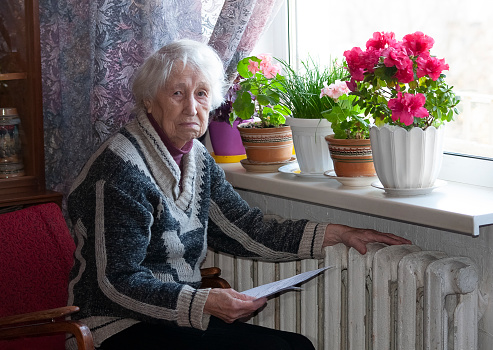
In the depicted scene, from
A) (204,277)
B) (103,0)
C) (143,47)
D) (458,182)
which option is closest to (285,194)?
(204,277)

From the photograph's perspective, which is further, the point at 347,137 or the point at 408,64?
the point at 347,137

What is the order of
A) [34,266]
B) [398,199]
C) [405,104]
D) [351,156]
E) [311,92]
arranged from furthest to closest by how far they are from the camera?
[311,92] < [34,266] < [351,156] < [398,199] < [405,104]

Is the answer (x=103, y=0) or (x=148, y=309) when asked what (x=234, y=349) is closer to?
(x=148, y=309)

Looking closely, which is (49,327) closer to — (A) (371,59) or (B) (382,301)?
(B) (382,301)

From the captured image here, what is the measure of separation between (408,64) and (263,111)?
25.2 inches

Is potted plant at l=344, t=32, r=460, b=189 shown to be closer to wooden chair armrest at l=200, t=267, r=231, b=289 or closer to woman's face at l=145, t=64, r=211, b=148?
woman's face at l=145, t=64, r=211, b=148

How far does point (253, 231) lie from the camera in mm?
2049

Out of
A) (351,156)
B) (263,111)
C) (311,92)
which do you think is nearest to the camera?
(351,156)

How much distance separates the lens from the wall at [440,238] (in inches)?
71.0

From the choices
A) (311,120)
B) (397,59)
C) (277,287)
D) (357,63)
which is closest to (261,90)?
(311,120)

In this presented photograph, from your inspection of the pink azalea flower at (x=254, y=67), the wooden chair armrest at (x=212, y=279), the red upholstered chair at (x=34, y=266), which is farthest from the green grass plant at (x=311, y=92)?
the red upholstered chair at (x=34, y=266)

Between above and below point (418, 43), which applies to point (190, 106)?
below

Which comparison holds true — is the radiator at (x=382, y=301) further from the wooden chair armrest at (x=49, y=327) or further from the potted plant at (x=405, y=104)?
the wooden chair armrest at (x=49, y=327)

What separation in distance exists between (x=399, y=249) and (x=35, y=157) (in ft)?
3.91
